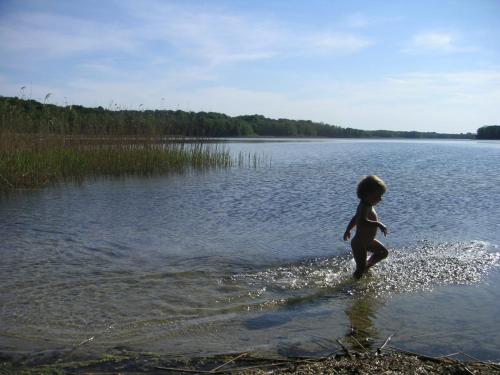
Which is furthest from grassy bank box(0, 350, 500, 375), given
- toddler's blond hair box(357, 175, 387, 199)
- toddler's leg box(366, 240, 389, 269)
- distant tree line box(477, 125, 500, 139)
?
distant tree line box(477, 125, 500, 139)

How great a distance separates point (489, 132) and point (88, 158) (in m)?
91.5

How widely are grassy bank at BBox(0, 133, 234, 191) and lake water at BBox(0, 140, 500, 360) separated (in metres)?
2.55

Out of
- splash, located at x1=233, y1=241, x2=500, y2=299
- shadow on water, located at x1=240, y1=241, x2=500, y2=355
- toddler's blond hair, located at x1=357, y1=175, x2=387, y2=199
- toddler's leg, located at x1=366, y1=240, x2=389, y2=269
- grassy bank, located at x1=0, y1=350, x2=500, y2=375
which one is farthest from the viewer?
toddler's leg, located at x1=366, y1=240, x2=389, y2=269

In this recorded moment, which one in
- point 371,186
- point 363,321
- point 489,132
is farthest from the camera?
point 489,132

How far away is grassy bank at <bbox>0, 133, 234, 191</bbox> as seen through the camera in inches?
612

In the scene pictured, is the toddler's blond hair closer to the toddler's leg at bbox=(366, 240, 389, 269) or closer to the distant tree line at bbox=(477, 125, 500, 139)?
the toddler's leg at bbox=(366, 240, 389, 269)

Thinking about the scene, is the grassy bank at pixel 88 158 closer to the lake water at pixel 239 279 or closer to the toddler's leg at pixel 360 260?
the lake water at pixel 239 279

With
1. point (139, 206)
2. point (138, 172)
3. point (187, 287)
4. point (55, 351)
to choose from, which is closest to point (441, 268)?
point (187, 287)

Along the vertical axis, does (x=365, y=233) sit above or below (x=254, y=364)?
above

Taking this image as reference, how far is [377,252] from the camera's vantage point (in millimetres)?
6520

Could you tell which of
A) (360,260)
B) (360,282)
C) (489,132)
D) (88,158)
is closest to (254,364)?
(360,282)

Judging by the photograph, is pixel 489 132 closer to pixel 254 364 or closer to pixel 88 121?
pixel 88 121

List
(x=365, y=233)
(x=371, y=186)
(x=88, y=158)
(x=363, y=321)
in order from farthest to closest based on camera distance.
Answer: (x=88, y=158) < (x=365, y=233) < (x=371, y=186) < (x=363, y=321)

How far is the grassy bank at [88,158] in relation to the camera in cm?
1555
